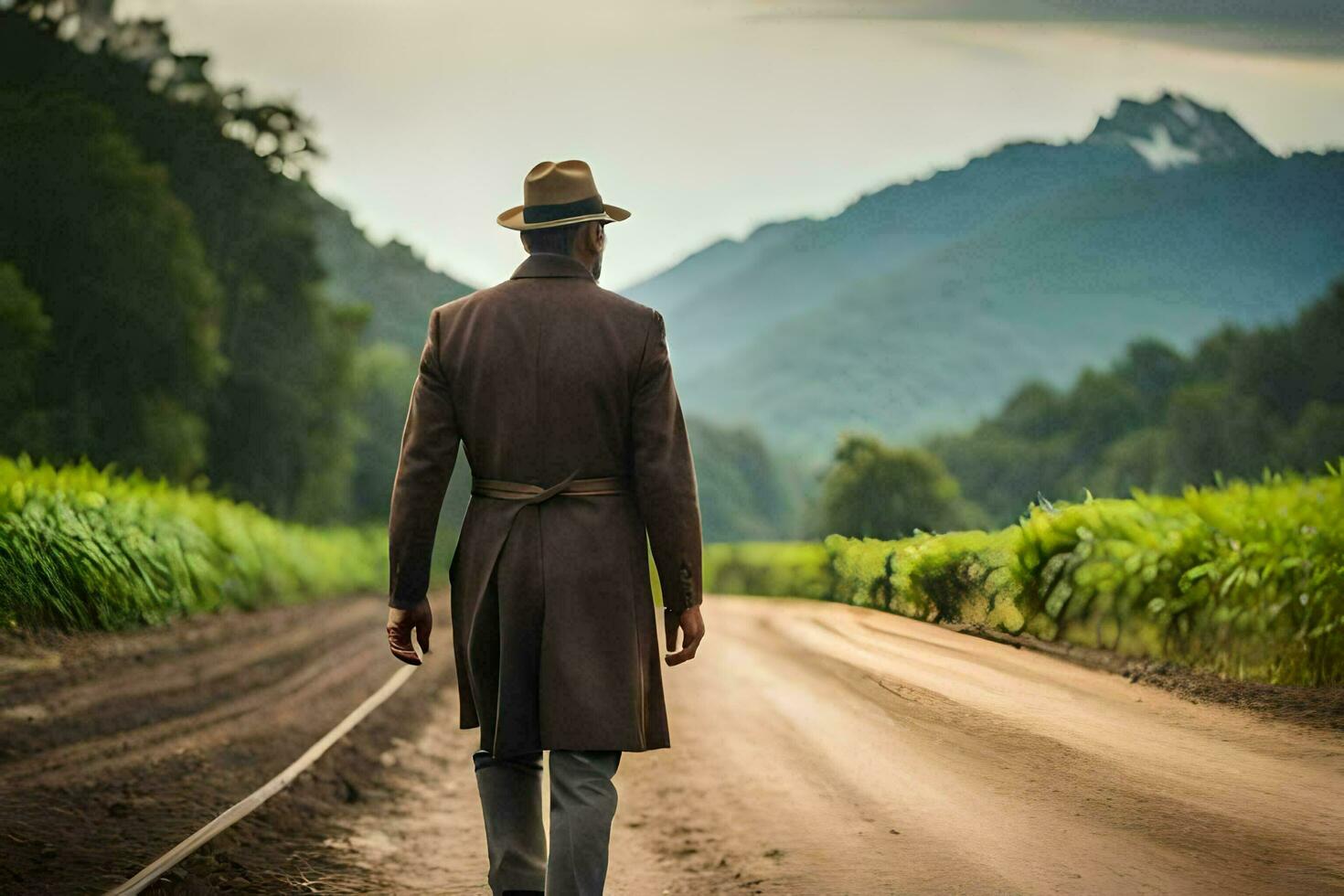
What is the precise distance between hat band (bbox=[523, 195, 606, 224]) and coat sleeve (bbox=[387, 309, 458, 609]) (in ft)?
1.42

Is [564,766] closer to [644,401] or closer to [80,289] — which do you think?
[644,401]

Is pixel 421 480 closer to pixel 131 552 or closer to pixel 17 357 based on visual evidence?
pixel 131 552

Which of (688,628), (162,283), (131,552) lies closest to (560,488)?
(688,628)

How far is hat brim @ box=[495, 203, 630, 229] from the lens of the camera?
3.64 m

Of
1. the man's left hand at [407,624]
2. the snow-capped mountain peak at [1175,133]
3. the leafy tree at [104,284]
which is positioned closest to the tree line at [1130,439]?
the snow-capped mountain peak at [1175,133]

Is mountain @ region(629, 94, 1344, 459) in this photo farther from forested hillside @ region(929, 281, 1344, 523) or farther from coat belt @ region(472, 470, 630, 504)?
coat belt @ region(472, 470, 630, 504)

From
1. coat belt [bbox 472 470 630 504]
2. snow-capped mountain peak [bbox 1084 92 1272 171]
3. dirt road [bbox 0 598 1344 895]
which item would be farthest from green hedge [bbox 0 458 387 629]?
snow-capped mountain peak [bbox 1084 92 1272 171]

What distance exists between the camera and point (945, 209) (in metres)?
5.71

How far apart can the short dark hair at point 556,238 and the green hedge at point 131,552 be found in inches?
292

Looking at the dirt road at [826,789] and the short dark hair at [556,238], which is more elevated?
the short dark hair at [556,238]

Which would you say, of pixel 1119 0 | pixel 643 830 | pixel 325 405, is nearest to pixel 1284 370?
pixel 1119 0

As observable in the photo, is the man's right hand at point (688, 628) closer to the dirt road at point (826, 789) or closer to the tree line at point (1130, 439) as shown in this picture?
the dirt road at point (826, 789)

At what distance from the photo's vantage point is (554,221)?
12.0 feet

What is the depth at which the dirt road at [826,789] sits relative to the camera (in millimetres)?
3637
